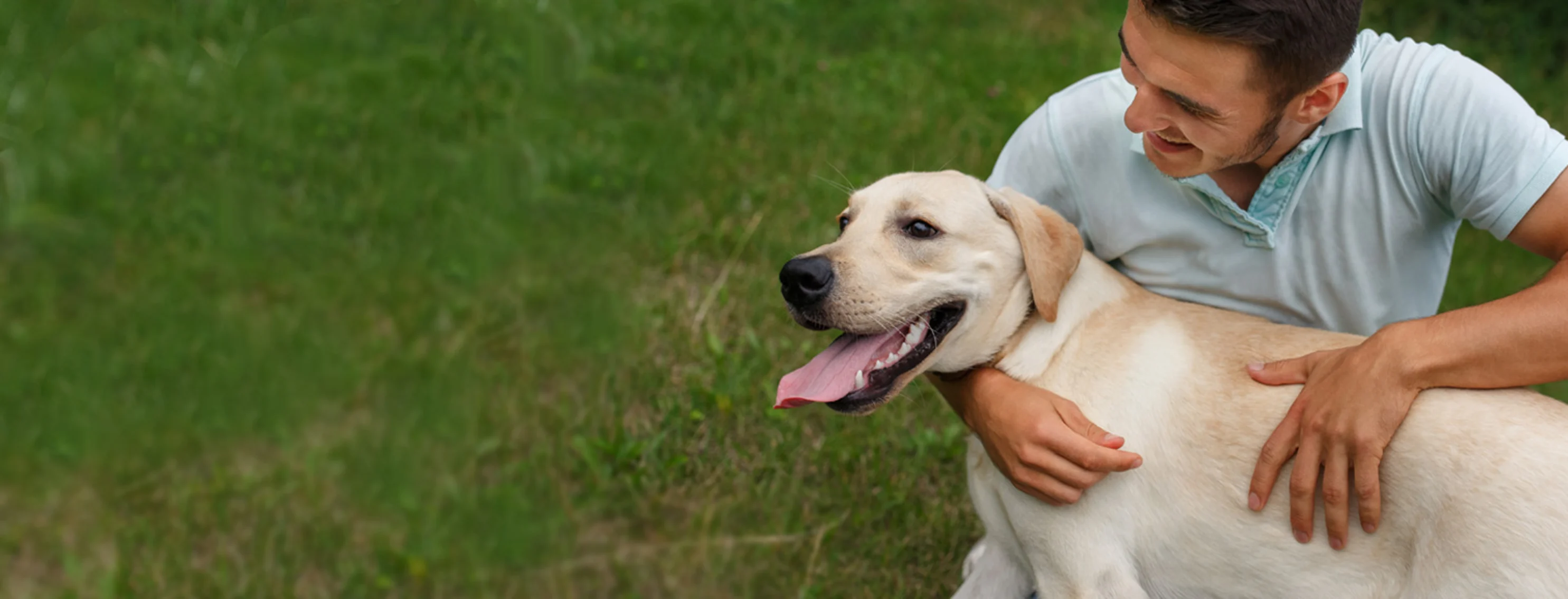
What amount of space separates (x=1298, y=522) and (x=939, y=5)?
6191mm

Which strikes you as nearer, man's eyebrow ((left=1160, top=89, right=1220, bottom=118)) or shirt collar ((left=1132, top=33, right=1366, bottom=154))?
man's eyebrow ((left=1160, top=89, right=1220, bottom=118))

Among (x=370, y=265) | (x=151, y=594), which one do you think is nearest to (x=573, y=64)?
(x=370, y=265)

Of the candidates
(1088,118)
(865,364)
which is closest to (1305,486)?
(865,364)

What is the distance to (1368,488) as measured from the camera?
8.63 feet

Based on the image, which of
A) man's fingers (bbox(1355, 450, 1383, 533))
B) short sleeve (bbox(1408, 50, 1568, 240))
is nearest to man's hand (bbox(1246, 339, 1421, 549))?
man's fingers (bbox(1355, 450, 1383, 533))

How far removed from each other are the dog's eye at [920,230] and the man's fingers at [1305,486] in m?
1.05

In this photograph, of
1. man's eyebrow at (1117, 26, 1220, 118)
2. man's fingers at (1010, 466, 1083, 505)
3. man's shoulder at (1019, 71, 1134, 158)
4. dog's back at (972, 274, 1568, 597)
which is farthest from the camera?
man's shoulder at (1019, 71, 1134, 158)

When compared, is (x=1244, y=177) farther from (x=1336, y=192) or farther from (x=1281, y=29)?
(x=1281, y=29)

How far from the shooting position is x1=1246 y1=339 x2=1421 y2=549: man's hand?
8.63ft

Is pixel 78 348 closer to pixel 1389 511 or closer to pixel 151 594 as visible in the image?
pixel 151 594

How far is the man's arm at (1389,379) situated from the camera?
2639 millimetres

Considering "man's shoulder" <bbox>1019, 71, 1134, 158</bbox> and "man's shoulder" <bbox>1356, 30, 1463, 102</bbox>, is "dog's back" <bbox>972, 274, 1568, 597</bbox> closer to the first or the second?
"man's shoulder" <bbox>1019, 71, 1134, 158</bbox>

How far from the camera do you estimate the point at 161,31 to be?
5742 millimetres

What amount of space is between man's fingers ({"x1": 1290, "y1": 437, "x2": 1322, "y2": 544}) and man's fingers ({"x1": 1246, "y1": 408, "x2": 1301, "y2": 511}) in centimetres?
3
